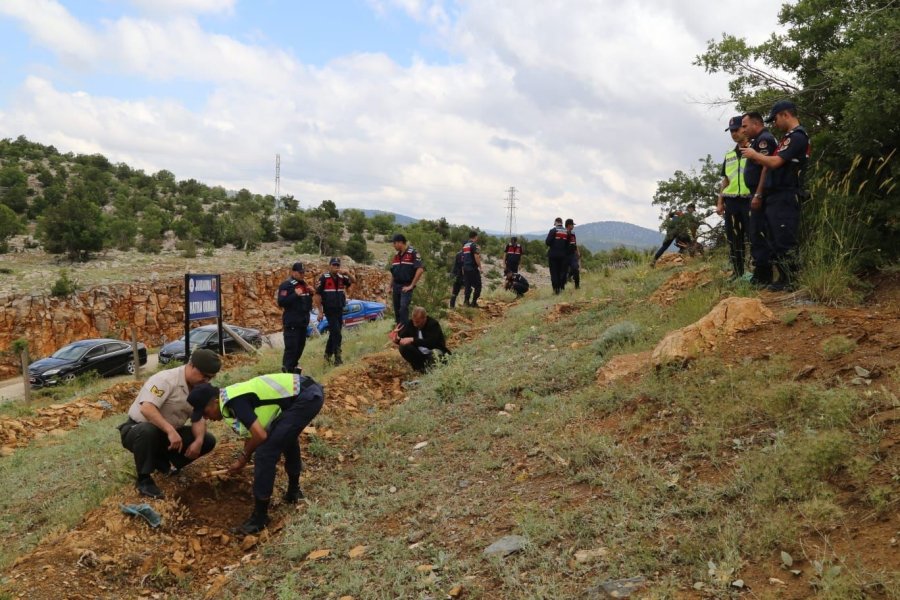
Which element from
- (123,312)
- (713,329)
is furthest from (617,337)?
(123,312)

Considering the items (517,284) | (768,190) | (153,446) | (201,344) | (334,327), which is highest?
(768,190)

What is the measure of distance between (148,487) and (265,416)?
44.3 inches

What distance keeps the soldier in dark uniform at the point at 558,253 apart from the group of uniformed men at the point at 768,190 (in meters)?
4.89

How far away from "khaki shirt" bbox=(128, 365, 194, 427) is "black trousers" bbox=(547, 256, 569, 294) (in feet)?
29.1

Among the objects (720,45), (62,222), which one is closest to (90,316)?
(62,222)

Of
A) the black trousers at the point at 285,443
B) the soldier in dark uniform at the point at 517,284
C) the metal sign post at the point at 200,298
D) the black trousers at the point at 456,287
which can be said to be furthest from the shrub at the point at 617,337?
the soldier in dark uniform at the point at 517,284

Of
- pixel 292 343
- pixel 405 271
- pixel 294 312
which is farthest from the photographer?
pixel 405 271

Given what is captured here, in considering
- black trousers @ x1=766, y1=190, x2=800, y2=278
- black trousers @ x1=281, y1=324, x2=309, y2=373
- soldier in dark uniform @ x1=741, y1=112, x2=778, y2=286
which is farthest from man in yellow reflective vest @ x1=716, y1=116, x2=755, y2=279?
black trousers @ x1=281, y1=324, x2=309, y2=373

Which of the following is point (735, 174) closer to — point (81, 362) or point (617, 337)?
point (617, 337)

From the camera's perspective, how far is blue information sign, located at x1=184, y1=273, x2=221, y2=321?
1070cm

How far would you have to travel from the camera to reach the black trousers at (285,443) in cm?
459

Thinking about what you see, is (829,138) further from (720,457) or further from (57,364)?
(57,364)

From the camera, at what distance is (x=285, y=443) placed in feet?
15.6

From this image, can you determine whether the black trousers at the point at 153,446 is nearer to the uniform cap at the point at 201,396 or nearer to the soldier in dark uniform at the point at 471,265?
the uniform cap at the point at 201,396
